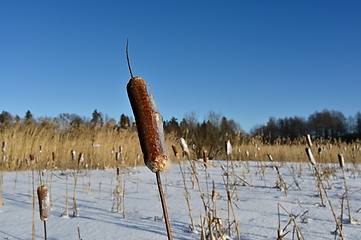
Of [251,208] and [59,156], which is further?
[59,156]

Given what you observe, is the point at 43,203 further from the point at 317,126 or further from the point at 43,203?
the point at 317,126

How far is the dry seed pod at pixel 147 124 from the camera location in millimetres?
620

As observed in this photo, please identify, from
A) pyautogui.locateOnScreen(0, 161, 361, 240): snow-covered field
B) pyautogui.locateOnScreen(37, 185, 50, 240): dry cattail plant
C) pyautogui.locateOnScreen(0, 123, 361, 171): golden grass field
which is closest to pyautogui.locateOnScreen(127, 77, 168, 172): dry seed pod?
pyautogui.locateOnScreen(37, 185, 50, 240): dry cattail plant

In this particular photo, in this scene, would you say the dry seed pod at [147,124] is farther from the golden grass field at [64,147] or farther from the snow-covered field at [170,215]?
the golden grass field at [64,147]

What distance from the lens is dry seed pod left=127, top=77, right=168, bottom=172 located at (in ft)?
2.03

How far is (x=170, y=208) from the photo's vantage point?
96.6 inches

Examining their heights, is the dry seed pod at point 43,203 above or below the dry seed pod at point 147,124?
below

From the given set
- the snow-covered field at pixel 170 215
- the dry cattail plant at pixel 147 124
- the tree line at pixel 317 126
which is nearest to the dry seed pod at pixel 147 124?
the dry cattail plant at pixel 147 124

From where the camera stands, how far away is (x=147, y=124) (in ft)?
2.05

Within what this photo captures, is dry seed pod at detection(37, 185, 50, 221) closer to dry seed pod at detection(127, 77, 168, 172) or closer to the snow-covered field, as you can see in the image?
dry seed pod at detection(127, 77, 168, 172)

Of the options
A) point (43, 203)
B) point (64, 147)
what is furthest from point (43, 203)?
point (64, 147)

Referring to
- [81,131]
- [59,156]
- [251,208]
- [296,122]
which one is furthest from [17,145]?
[296,122]

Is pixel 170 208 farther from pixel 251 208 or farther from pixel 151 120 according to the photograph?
pixel 151 120

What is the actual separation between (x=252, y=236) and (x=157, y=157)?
52.4 inches
